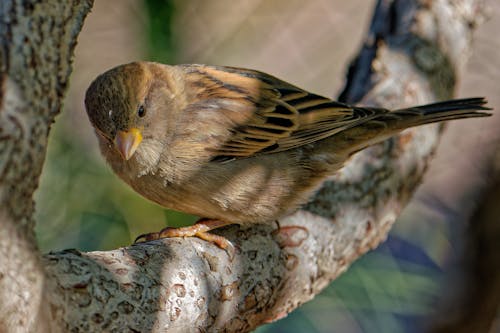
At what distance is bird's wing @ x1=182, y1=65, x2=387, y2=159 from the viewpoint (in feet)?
11.9

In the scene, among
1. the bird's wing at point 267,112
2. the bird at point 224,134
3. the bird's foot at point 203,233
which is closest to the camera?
the bird's foot at point 203,233

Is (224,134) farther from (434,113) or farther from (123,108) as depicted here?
(434,113)

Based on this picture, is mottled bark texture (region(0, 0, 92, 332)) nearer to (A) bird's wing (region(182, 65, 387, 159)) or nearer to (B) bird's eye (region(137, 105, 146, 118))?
(B) bird's eye (region(137, 105, 146, 118))

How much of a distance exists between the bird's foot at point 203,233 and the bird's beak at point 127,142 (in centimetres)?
39

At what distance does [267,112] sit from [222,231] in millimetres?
672

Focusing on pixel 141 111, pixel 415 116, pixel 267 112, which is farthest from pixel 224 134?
pixel 415 116

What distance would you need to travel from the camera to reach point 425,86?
13.5 feet

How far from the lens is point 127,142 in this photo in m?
3.27

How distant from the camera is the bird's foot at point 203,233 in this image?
315cm

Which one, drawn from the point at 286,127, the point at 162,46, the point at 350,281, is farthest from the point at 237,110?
the point at 350,281

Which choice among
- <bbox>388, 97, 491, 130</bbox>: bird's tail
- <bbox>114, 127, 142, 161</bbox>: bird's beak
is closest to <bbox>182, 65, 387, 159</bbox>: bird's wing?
<bbox>388, 97, 491, 130</bbox>: bird's tail

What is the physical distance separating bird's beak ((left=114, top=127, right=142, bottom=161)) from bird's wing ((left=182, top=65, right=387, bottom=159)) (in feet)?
1.49

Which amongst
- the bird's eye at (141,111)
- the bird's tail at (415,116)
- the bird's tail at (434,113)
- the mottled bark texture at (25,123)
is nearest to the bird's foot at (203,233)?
the bird's eye at (141,111)

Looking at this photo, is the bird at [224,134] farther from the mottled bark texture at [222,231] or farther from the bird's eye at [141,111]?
the mottled bark texture at [222,231]
